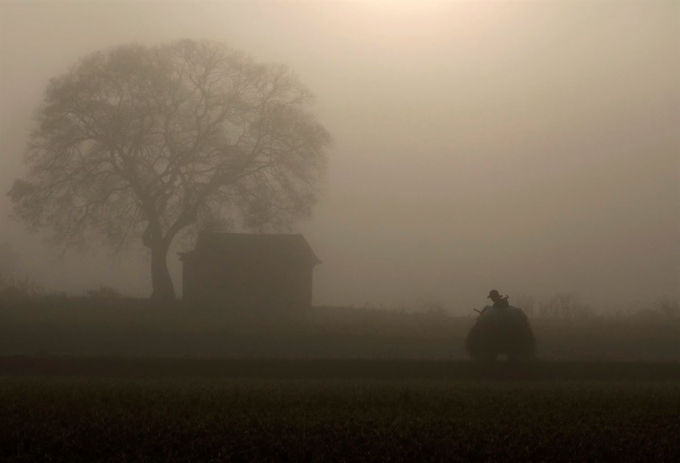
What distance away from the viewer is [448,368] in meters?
18.6

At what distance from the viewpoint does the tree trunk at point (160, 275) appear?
37.9 m

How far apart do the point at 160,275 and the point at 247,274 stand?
473 cm

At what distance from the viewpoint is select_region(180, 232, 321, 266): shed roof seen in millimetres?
36844

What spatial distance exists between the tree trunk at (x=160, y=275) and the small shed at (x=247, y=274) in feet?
3.33

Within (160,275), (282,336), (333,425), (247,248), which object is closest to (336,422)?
(333,425)

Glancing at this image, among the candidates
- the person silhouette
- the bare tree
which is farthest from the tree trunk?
the person silhouette

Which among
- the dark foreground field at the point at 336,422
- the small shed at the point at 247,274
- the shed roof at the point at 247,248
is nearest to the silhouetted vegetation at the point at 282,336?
the small shed at the point at 247,274

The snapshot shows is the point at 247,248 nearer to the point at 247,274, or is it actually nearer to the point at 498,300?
the point at 247,274

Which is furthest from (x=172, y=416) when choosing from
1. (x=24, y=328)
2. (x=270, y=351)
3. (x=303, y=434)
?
(x=24, y=328)

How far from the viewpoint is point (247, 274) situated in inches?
1441

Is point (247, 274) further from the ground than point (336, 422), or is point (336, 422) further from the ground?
point (247, 274)

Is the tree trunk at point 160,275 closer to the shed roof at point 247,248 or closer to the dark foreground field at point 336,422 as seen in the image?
the shed roof at point 247,248

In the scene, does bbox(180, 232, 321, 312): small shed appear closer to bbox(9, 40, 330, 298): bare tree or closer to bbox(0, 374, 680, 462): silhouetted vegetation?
bbox(9, 40, 330, 298): bare tree

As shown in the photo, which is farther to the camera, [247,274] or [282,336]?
[247,274]
